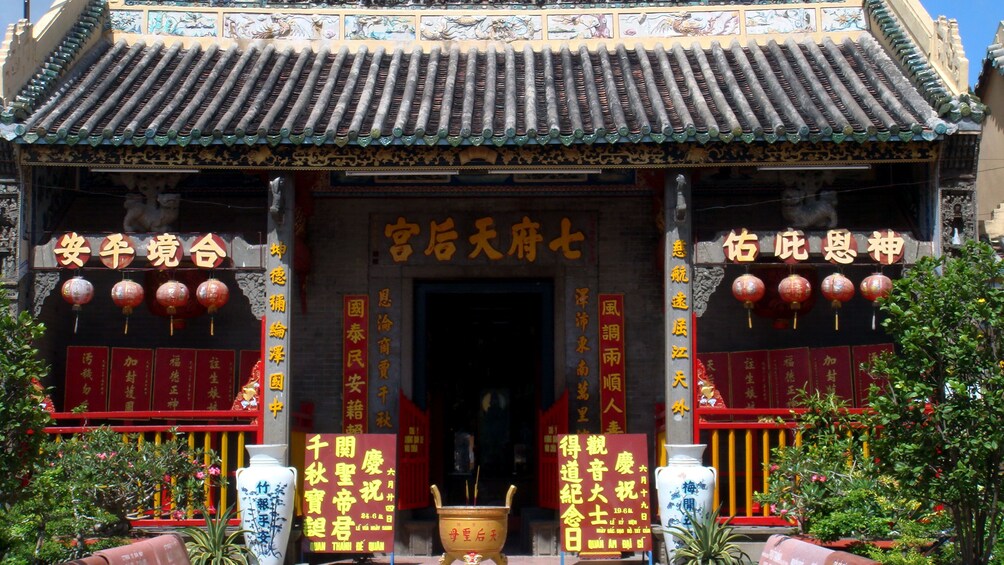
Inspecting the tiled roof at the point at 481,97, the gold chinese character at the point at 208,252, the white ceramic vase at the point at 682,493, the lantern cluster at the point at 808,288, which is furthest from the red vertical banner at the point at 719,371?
the gold chinese character at the point at 208,252

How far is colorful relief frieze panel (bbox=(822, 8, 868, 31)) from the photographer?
1514cm

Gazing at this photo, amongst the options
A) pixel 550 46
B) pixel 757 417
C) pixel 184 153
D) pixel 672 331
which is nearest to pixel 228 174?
pixel 184 153

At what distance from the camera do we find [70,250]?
1286 centimetres

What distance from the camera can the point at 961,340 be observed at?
8688mm

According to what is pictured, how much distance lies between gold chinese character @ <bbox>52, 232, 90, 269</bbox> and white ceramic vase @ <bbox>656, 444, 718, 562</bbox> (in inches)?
243

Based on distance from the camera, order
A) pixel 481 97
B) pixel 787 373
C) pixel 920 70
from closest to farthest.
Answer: pixel 920 70 → pixel 481 97 → pixel 787 373

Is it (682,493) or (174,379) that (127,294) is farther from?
(682,493)

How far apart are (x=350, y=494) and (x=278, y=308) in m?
2.00

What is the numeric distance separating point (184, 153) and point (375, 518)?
13.6ft

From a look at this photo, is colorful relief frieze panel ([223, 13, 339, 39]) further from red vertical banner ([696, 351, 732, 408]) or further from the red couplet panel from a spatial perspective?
the red couplet panel

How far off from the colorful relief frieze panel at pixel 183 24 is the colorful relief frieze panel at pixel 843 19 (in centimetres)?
736

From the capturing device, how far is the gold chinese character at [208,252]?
502 inches

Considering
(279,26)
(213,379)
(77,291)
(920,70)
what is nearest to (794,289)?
(920,70)

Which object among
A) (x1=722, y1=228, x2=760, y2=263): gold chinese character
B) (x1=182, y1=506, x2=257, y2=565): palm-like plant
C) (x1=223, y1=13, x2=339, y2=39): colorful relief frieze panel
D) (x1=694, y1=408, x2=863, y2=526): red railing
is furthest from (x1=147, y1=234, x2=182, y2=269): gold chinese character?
(x1=722, y1=228, x2=760, y2=263): gold chinese character
